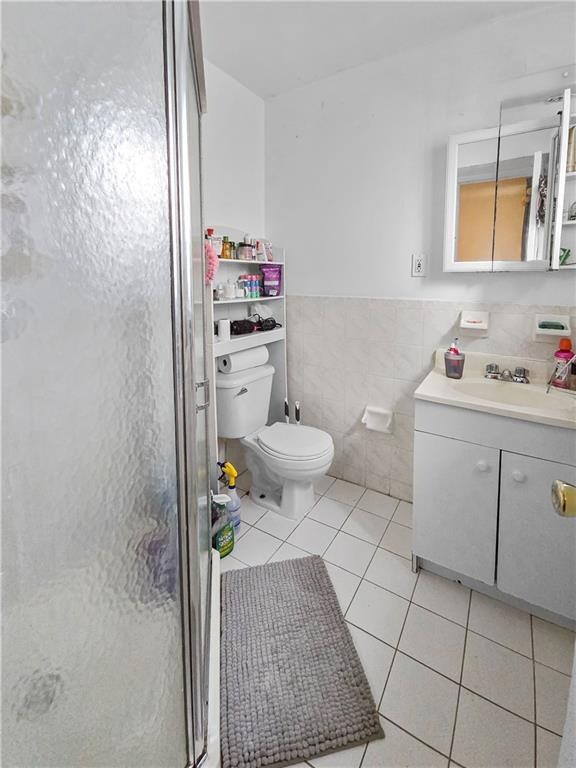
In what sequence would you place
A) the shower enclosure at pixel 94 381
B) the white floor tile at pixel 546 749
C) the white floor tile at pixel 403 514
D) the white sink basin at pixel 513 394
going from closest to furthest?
the shower enclosure at pixel 94 381
the white floor tile at pixel 546 749
the white sink basin at pixel 513 394
the white floor tile at pixel 403 514

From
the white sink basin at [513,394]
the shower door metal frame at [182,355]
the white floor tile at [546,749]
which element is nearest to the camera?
the shower door metal frame at [182,355]

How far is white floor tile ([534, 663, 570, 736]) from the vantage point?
1091 millimetres

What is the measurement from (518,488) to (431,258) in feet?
3.75

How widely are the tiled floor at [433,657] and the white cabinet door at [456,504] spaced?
0.54ft

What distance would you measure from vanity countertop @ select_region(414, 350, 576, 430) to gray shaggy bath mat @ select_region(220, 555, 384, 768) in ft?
3.04

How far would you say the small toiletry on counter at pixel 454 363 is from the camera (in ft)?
5.81

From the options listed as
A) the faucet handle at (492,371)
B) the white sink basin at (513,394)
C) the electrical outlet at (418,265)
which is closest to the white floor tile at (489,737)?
the white sink basin at (513,394)

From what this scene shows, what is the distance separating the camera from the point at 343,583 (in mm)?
1600

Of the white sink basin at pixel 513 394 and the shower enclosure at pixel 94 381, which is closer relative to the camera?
the shower enclosure at pixel 94 381

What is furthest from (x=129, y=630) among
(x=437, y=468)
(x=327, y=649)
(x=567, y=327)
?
(x=567, y=327)

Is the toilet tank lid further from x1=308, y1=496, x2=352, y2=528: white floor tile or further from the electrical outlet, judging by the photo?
the electrical outlet

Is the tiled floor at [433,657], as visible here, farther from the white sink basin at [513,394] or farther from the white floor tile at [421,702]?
the white sink basin at [513,394]

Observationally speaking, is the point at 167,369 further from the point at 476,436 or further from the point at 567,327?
the point at 567,327

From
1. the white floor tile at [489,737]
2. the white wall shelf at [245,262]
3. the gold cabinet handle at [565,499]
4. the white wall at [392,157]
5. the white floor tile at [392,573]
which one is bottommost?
the white floor tile at [489,737]
